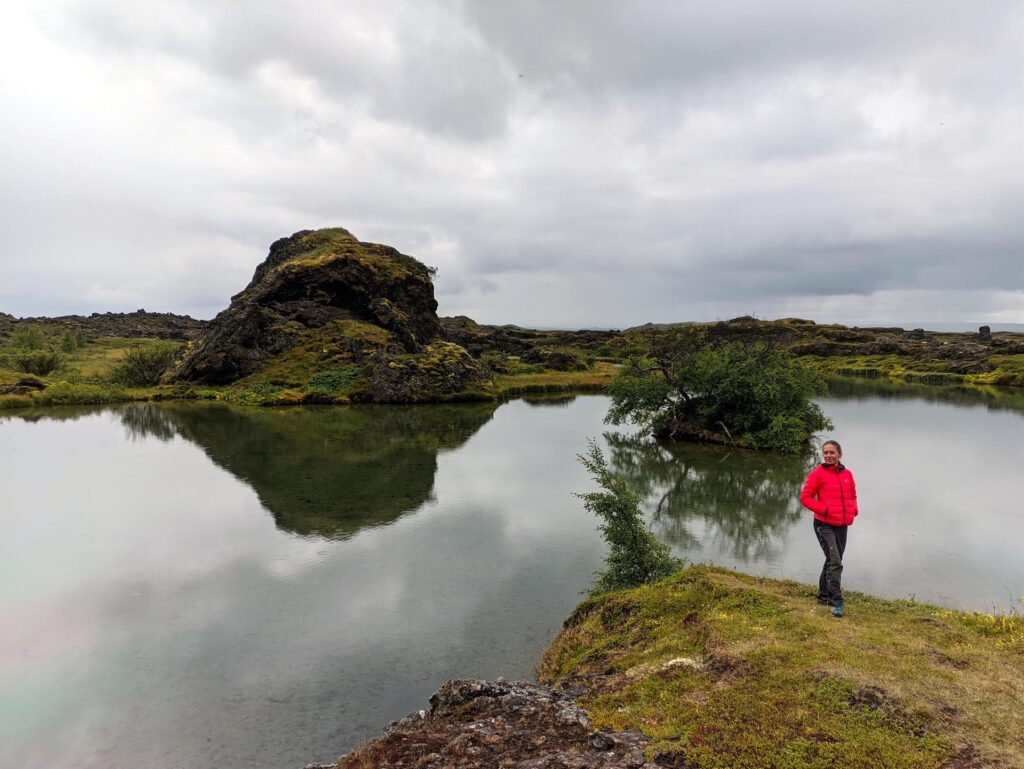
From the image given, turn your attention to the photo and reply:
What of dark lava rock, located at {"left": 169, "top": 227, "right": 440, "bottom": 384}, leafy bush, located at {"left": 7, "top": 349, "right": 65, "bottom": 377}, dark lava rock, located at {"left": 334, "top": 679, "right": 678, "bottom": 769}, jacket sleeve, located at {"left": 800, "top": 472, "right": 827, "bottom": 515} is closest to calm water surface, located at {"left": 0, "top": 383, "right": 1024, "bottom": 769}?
dark lava rock, located at {"left": 334, "top": 679, "right": 678, "bottom": 769}

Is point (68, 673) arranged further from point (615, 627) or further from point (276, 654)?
point (615, 627)

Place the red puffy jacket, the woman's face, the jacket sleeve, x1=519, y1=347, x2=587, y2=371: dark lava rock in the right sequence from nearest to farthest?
the woman's face, the red puffy jacket, the jacket sleeve, x1=519, y1=347, x2=587, y2=371: dark lava rock

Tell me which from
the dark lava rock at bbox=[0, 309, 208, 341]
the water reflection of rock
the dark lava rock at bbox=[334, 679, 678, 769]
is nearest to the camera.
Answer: the dark lava rock at bbox=[334, 679, 678, 769]

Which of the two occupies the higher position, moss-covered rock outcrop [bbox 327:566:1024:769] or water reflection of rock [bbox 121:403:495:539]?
moss-covered rock outcrop [bbox 327:566:1024:769]

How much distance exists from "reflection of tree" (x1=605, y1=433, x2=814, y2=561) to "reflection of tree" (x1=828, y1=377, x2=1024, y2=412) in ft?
127

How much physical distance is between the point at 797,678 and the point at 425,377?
5853cm

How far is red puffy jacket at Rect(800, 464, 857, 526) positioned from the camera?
408 inches

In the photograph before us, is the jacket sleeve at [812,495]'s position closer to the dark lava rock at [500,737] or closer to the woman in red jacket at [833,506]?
the woman in red jacket at [833,506]

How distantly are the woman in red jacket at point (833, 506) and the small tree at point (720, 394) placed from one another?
85.6 ft

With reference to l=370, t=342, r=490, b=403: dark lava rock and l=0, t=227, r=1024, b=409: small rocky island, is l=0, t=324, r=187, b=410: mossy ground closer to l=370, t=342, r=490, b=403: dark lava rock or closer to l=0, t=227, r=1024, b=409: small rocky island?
l=0, t=227, r=1024, b=409: small rocky island

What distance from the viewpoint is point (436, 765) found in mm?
7047

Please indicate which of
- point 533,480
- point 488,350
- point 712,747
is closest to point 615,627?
point 712,747

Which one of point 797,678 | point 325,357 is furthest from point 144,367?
point 797,678

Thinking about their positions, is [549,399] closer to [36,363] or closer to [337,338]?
[337,338]
